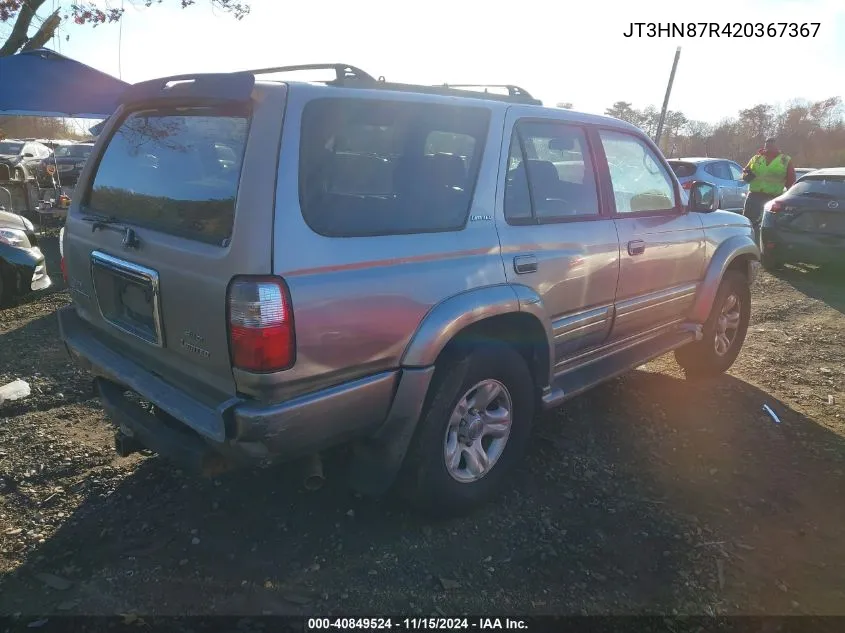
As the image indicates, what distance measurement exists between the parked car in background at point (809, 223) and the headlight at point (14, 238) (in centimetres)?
937

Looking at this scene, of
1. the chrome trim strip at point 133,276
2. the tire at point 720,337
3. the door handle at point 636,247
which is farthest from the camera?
the tire at point 720,337

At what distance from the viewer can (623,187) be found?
3.71 meters

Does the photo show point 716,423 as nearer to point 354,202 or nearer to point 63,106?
point 354,202

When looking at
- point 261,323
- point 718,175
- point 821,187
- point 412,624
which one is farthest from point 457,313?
point 718,175

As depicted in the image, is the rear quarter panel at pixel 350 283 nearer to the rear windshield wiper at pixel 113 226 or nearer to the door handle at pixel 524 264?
the door handle at pixel 524 264

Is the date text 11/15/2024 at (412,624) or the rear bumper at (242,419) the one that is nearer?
the rear bumper at (242,419)

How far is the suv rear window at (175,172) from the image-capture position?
2244 mm

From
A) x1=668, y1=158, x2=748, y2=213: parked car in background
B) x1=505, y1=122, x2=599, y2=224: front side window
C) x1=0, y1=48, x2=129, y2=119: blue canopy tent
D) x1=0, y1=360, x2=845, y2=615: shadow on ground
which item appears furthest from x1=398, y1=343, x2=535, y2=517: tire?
x1=668, y1=158, x2=748, y2=213: parked car in background

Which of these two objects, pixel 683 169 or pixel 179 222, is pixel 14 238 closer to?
pixel 179 222

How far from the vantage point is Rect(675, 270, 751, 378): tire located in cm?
464

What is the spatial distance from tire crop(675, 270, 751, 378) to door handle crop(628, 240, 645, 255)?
124 centimetres

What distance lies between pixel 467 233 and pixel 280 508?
160 centimetres

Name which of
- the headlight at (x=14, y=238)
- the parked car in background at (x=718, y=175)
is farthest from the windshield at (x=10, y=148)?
the parked car in background at (x=718, y=175)

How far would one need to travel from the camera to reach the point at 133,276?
2520 mm
